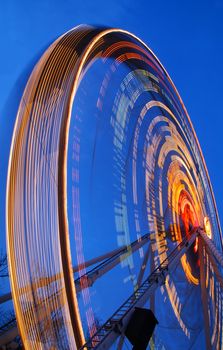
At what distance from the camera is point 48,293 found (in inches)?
177

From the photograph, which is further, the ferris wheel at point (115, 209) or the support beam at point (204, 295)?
the support beam at point (204, 295)

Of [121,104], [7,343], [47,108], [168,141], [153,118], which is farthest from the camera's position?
[168,141]

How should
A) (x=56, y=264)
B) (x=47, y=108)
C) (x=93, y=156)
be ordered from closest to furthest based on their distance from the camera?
1. (x=56, y=264)
2. (x=47, y=108)
3. (x=93, y=156)

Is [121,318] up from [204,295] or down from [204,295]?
up

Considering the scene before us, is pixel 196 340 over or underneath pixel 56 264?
underneath

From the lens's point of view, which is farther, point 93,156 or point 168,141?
point 168,141

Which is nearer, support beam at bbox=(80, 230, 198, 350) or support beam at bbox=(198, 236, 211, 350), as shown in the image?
support beam at bbox=(80, 230, 198, 350)

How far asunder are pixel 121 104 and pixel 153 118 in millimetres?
2480

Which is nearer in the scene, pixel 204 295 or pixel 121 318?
pixel 121 318

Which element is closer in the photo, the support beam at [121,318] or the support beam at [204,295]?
the support beam at [121,318]

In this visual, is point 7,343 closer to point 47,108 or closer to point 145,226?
point 47,108

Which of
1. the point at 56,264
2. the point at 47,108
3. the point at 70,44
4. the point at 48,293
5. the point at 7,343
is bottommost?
the point at 7,343

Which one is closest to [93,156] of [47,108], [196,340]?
[47,108]

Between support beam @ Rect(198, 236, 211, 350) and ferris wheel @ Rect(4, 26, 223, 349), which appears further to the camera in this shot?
support beam @ Rect(198, 236, 211, 350)
